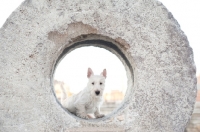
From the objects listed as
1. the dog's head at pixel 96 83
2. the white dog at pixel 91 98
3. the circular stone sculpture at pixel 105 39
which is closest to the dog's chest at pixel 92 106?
the white dog at pixel 91 98

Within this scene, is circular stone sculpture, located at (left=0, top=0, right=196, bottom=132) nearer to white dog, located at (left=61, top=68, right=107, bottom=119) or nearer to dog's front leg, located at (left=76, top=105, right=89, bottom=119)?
dog's front leg, located at (left=76, top=105, right=89, bottom=119)

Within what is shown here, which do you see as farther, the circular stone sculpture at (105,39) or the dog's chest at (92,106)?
the dog's chest at (92,106)

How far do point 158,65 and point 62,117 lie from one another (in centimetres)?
130

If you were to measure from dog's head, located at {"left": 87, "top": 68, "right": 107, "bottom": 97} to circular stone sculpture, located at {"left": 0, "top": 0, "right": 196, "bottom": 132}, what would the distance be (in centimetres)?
95

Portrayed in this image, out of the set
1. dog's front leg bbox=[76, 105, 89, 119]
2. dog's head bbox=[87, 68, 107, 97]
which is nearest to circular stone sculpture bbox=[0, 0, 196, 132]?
dog's front leg bbox=[76, 105, 89, 119]

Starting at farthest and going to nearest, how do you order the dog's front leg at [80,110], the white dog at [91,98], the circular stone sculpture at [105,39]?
the white dog at [91,98] < the dog's front leg at [80,110] < the circular stone sculpture at [105,39]

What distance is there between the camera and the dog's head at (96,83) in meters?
4.75

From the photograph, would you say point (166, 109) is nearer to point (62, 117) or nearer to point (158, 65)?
point (158, 65)

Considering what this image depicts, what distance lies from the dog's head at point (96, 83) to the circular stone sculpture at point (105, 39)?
95cm

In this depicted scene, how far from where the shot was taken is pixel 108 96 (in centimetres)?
1446

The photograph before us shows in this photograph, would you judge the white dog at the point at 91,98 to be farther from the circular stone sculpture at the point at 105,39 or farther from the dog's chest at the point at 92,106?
the circular stone sculpture at the point at 105,39

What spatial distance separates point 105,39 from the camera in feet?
12.9

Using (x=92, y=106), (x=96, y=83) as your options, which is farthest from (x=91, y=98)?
(x=96, y=83)

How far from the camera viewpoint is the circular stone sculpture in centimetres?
358
